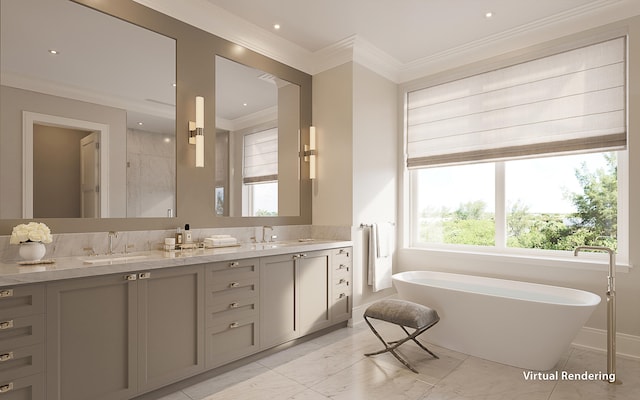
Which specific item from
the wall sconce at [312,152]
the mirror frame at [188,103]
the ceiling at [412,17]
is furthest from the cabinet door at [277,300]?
the ceiling at [412,17]

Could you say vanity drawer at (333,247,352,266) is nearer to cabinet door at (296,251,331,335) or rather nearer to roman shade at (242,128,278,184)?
cabinet door at (296,251,331,335)

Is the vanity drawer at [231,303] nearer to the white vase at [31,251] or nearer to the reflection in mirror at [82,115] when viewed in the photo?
the reflection in mirror at [82,115]

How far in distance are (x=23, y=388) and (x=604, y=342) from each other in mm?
4154

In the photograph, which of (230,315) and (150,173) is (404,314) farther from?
(150,173)

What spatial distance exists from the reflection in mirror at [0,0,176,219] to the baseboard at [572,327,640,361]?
12.4 ft

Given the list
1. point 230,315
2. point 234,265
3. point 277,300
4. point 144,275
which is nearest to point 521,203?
point 277,300

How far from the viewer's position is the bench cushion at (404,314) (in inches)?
107

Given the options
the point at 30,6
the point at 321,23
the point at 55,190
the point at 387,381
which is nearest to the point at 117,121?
the point at 55,190

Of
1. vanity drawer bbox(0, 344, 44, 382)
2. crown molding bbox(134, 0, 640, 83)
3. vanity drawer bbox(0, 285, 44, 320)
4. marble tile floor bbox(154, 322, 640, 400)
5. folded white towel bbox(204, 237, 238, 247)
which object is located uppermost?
crown molding bbox(134, 0, 640, 83)

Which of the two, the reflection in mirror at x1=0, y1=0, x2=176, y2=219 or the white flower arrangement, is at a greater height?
the reflection in mirror at x1=0, y1=0, x2=176, y2=219

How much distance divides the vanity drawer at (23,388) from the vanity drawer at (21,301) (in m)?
0.32

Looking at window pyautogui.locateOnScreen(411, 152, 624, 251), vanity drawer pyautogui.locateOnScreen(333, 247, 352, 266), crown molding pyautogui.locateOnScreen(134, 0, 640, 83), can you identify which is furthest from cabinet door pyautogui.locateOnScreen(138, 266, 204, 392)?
window pyautogui.locateOnScreen(411, 152, 624, 251)

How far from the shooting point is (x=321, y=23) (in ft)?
11.4

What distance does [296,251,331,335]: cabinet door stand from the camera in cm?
327
